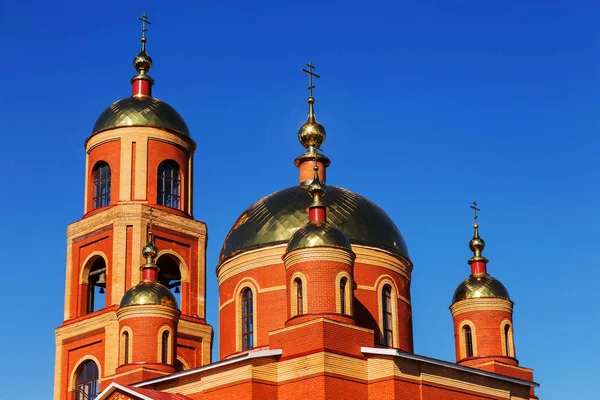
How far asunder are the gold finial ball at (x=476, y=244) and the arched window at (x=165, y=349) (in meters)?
7.90

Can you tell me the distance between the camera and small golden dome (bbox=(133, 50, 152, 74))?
35.4 meters

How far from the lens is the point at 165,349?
29.1 meters

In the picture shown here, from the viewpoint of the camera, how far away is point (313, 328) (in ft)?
78.6

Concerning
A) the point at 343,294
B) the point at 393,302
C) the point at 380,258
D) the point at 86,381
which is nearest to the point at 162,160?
the point at 86,381

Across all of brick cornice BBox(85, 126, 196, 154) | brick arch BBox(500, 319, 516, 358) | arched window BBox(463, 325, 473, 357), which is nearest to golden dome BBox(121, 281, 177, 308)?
brick cornice BBox(85, 126, 196, 154)

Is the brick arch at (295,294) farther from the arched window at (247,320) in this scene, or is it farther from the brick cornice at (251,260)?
the arched window at (247,320)

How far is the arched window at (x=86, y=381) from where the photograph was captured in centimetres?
3191

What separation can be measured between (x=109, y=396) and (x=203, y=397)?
1.92 meters

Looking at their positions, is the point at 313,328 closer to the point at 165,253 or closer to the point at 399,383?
the point at 399,383

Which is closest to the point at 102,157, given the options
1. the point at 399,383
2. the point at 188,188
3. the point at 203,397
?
the point at 188,188

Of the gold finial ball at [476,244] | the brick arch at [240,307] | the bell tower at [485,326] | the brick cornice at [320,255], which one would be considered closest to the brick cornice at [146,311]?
the brick arch at [240,307]

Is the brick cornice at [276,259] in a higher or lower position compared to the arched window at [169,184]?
lower

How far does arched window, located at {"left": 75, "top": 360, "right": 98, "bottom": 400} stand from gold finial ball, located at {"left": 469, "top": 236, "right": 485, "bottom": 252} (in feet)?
32.7

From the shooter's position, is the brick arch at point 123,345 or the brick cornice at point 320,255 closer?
the brick cornice at point 320,255
